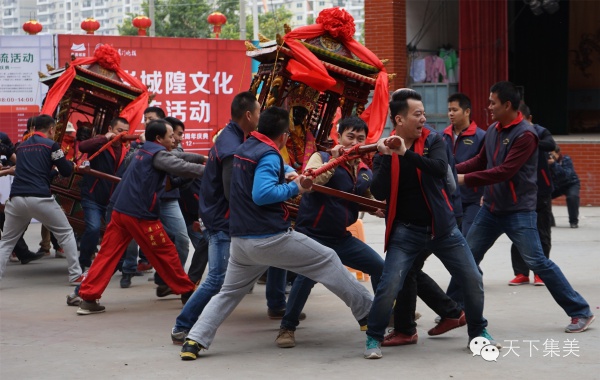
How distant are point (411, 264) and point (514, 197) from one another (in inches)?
53.7

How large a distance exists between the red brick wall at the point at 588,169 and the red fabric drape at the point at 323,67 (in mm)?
10457

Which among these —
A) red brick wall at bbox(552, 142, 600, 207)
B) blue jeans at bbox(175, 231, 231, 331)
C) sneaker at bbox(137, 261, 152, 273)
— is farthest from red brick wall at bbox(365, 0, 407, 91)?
blue jeans at bbox(175, 231, 231, 331)

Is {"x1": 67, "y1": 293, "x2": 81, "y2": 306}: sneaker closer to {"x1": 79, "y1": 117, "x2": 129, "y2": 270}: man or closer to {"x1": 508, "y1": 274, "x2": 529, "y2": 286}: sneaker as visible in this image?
{"x1": 79, "y1": 117, "x2": 129, "y2": 270}: man

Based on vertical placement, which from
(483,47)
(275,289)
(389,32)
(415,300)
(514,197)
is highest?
(389,32)

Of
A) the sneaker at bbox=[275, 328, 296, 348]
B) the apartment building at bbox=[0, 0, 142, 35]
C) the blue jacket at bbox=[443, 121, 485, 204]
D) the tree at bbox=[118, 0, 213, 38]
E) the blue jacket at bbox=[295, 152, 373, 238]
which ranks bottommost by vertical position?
the sneaker at bbox=[275, 328, 296, 348]

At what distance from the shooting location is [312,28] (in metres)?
9.50

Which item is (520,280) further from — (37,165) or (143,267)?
(37,165)

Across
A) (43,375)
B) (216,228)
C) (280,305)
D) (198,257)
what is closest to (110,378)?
(43,375)

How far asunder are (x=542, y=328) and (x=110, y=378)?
11.3 feet

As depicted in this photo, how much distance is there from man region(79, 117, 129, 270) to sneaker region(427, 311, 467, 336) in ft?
15.7

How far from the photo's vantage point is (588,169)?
19.2 meters

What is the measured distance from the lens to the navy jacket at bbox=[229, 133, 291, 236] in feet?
21.9

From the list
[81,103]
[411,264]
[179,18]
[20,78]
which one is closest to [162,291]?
[81,103]

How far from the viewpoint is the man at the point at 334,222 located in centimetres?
746
